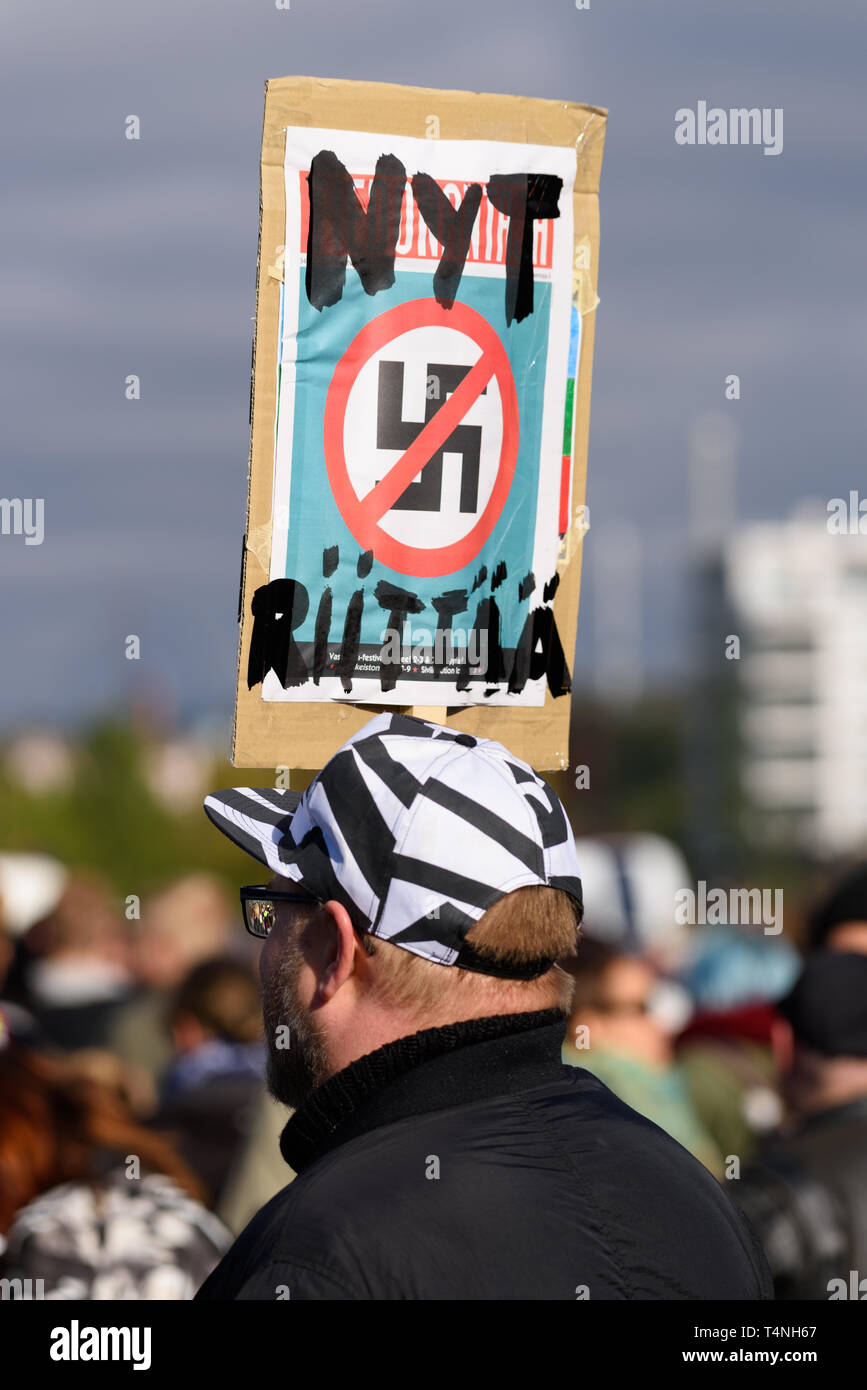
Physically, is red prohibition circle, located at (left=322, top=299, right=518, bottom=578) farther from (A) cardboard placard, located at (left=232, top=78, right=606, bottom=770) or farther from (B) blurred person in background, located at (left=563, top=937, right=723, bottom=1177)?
(B) blurred person in background, located at (left=563, top=937, right=723, bottom=1177)

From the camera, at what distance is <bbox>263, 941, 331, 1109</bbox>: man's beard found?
207 centimetres

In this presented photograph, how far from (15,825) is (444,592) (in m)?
65.8

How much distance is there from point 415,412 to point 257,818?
0.75m

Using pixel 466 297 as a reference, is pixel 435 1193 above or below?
below

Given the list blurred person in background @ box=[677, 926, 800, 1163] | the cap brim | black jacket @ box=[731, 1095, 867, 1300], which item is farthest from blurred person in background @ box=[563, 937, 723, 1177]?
the cap brim

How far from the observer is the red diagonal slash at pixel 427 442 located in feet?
8.82

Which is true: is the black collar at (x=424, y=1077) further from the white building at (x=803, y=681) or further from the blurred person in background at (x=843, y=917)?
the white building at (x=803, y=681)

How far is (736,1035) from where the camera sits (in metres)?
7.22

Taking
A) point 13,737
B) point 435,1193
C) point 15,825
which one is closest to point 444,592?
point 435,1193

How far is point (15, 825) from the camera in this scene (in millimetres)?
66125

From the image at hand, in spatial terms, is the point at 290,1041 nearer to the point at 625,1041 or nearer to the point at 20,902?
the point at 625,1041

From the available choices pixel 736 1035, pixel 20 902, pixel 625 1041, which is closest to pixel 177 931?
pixel 20 902

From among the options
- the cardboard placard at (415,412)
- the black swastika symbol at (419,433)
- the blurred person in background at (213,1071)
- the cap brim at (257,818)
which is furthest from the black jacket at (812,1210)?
the blurred person in background at (213,1071)
